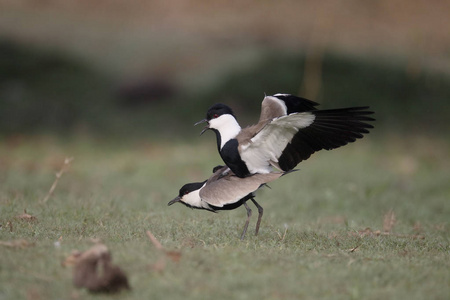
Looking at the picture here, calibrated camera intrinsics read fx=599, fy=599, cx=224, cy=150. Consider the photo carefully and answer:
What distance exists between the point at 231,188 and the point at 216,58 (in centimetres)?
1236

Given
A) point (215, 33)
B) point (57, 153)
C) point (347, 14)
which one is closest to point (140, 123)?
point (57, 153)

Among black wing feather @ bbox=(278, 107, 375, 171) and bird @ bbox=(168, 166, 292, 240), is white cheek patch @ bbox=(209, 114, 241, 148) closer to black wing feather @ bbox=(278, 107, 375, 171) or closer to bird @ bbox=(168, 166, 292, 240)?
bird @ bbox=(168, 166, 292, 240)

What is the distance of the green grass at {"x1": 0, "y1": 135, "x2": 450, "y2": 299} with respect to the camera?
3.71m

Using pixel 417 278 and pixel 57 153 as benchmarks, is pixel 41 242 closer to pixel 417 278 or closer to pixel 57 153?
pixel 417 278

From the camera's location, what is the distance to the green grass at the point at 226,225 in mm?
3709

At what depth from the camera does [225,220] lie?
253 inches

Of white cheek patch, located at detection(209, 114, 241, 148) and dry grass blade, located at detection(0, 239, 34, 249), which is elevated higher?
white cheek patch, located at detection(209, 114, 241, 148)

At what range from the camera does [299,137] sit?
17.3 ft

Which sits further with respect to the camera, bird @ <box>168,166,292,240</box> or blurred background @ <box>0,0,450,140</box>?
blurred background @ <box>0,0,450,140</box>

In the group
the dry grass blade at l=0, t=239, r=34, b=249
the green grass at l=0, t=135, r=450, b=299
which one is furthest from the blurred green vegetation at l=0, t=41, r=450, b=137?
the dry grass blade at l=0, t=239, r=34, b=249

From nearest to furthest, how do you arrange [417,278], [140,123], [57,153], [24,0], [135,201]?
[417,278], [135,201], [57,153], [140,123], [24,0]

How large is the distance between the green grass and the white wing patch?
2.20 ft

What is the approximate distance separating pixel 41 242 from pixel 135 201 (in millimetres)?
3285

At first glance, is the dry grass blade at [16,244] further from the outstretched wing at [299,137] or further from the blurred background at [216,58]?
the blurred background at [216,58]
